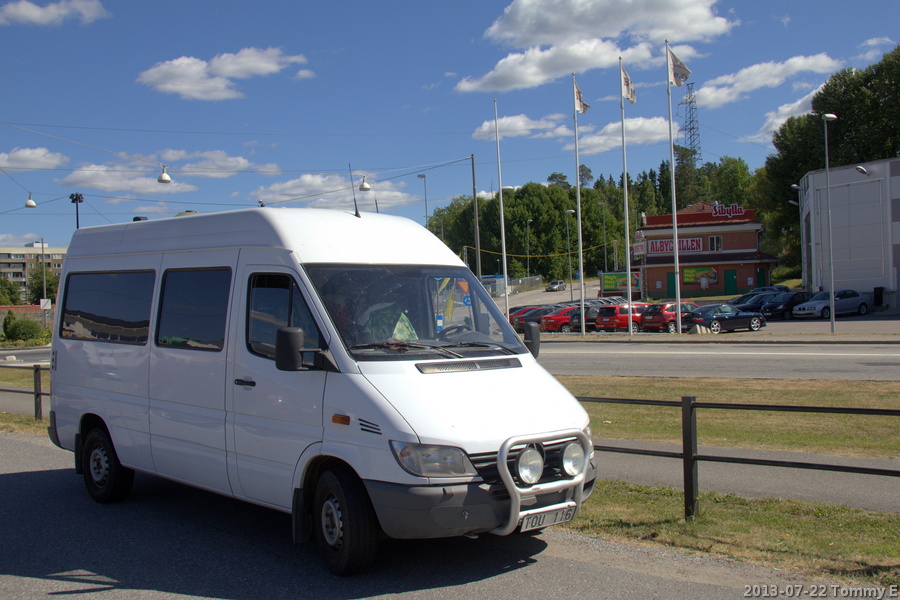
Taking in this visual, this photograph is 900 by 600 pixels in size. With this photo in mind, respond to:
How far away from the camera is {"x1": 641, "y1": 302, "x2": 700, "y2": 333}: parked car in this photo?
3750 centimetres

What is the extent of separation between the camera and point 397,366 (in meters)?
5.11

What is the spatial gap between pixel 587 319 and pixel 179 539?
37.4 meters

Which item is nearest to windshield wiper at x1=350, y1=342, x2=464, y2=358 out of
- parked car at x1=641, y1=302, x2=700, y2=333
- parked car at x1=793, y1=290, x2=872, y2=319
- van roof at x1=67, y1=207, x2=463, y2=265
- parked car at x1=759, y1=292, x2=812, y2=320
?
van roof at x1=67, y1=207, x2=463, y2=265

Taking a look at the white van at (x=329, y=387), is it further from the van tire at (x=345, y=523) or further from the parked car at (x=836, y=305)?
the parked car at (x=836, y=305)

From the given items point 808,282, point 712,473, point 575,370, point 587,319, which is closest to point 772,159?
point 808,282

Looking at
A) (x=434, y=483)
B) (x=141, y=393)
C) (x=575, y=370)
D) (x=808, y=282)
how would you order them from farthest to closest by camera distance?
(x=808, y=282)
(x=575, y=370)
(x=141, y=393)
(x=434, y=483)

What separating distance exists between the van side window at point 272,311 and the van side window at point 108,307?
170 centimetres

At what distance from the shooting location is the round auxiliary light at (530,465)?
4.81m

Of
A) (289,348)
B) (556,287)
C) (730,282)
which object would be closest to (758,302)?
(730,282)

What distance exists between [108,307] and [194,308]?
68.3 inches

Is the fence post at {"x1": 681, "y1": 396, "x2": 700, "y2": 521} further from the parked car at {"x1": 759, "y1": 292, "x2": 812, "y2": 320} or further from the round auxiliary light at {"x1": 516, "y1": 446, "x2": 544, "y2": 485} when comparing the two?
the parked car at {"x1": 759, "y1": 292, "x2": 812, "y2": 320}

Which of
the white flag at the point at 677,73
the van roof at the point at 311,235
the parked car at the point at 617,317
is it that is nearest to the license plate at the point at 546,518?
the van roof at the point at 311,235

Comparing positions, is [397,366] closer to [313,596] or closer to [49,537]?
[313,596]

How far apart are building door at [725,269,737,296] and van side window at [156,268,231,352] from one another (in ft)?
244
